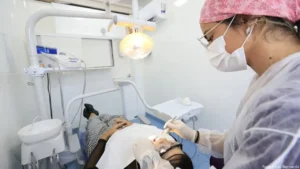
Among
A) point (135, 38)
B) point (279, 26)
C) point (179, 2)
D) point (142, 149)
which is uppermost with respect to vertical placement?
point (179, 2)

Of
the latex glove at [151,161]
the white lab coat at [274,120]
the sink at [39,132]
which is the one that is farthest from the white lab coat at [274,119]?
the sink at [39,132]

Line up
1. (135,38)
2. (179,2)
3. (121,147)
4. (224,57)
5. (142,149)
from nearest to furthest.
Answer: (224,57)
(142,149)
(135,38)
(121,147)
(179,2)

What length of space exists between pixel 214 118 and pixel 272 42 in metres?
1.69

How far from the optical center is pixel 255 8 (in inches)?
20.3

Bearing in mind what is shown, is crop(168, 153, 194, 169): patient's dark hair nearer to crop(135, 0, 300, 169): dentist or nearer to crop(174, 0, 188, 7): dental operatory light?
crop(135, 0, 300, 169): dentist

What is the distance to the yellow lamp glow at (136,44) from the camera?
3.76 feet

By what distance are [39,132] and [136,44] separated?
998 mm

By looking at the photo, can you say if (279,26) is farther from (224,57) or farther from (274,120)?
(274,120)

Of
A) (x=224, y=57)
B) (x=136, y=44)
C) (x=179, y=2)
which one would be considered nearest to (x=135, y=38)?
(x=136, y=44)

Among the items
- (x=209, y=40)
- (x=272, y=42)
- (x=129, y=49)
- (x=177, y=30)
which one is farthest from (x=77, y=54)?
(x=272, y=42)

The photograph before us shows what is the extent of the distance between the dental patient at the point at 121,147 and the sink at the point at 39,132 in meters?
0.36

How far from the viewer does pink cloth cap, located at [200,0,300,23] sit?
0.49 m

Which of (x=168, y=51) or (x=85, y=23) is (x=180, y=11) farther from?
(x=85, y=23)

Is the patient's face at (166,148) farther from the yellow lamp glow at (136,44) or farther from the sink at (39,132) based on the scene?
the sink at (39,132)
